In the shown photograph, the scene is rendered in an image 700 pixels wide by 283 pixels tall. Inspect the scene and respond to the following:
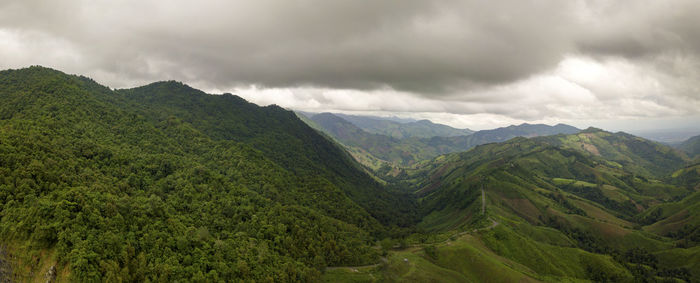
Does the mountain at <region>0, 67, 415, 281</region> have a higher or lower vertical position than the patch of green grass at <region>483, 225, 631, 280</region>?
higher

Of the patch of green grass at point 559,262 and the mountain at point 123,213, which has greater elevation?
the mountain at point 123,213

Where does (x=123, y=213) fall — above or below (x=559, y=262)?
above

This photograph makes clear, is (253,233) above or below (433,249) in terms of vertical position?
above

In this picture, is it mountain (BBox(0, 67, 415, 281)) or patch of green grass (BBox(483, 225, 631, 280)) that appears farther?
patch of green grass (BBox(483, 225, 631, 280))

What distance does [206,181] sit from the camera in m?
167

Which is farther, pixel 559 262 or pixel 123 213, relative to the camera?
pixel 559 262

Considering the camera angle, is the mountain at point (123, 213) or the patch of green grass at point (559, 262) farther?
the patch of green grass at point (559, 262)

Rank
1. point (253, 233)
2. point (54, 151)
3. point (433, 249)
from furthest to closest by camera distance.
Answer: point (433, 249) < point (253, 233) < point (54, 151)

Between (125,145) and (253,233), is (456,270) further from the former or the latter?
(125,145)

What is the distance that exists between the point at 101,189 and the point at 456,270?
180 metres

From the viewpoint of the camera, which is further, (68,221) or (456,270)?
(456,270)

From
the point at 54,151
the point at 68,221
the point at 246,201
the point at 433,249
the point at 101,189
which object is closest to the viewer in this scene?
the point at 68,221

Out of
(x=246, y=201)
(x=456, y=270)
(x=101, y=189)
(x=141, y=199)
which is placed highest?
(x=101, y=189)

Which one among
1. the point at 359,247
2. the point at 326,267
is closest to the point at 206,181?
the point at 326,267
